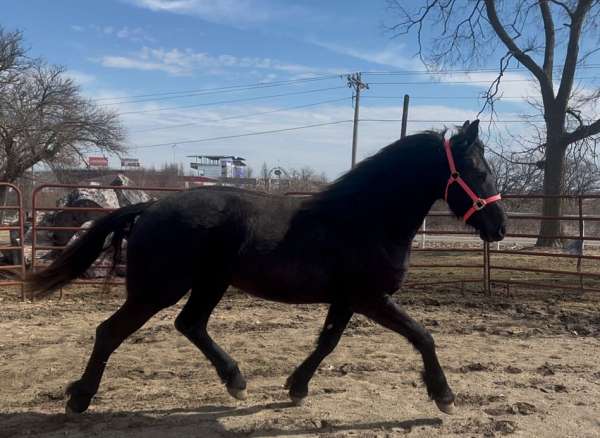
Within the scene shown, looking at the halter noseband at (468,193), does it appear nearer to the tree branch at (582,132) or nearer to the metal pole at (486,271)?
the metal pole at (486,271)

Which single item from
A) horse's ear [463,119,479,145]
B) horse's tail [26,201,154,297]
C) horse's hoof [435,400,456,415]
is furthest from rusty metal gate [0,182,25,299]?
horse's ear [463,119,479,145]

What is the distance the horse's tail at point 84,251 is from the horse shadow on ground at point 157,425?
0.90 meters

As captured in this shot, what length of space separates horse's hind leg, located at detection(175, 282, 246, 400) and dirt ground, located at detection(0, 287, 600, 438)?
0.21 m

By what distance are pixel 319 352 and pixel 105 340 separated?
1.46 metres

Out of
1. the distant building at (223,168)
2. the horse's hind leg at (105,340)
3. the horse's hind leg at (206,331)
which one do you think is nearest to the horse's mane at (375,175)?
the horse's hind leg at (206,331)

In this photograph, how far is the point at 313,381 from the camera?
4336mm

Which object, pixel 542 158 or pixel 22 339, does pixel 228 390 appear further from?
pixel 542 158

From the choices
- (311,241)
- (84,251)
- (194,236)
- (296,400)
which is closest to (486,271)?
(296,400)

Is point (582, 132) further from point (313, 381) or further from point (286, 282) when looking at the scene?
point (286, 282)

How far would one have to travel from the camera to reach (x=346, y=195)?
3744 mm

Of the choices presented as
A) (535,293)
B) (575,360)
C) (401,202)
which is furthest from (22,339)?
(535,293)

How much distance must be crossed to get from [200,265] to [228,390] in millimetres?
936

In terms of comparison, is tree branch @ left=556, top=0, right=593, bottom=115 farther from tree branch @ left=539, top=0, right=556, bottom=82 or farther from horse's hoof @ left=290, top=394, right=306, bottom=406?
horse's hoof @ left=290, top=394, right=306, bottom=406

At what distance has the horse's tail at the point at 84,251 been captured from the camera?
388 centimetres
